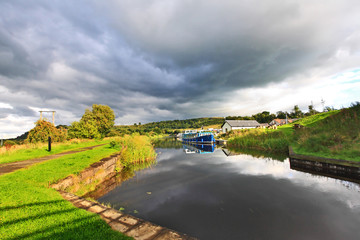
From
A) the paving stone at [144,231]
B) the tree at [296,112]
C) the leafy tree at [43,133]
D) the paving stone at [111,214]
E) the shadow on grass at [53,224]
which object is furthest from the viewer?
the tree at [296,112]

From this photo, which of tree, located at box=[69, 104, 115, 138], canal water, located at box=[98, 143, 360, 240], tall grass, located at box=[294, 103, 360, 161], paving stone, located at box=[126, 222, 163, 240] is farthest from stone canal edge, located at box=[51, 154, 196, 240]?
tree, located at box=[69, 104, 115, 138]

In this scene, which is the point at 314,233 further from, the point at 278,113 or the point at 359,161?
the point at 278,113

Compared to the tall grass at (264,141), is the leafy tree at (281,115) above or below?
above

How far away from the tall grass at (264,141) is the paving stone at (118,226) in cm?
1762

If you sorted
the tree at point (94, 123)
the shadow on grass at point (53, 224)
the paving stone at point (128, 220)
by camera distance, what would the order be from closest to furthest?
the shadow on grass at point (53, 224) → the paving stone at point (128, 220) → the tree at point (94, 123)

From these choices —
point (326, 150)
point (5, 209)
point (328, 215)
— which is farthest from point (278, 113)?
point (5, 209)

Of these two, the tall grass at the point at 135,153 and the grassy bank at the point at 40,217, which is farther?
the tall grass at the point at 135,153

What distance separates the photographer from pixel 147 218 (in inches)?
185

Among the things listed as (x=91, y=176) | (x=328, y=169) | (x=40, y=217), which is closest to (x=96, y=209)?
(x=40, y=217)

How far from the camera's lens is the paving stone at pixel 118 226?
281 cm

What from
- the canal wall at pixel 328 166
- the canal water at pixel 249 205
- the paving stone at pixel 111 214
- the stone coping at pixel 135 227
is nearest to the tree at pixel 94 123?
the canal water at pixel 249 205

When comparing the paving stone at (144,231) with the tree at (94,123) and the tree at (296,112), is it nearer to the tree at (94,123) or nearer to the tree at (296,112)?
the tree at (94,123)

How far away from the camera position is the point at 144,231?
2.78 m

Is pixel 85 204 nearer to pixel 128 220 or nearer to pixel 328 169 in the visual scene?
pixel 128 220
